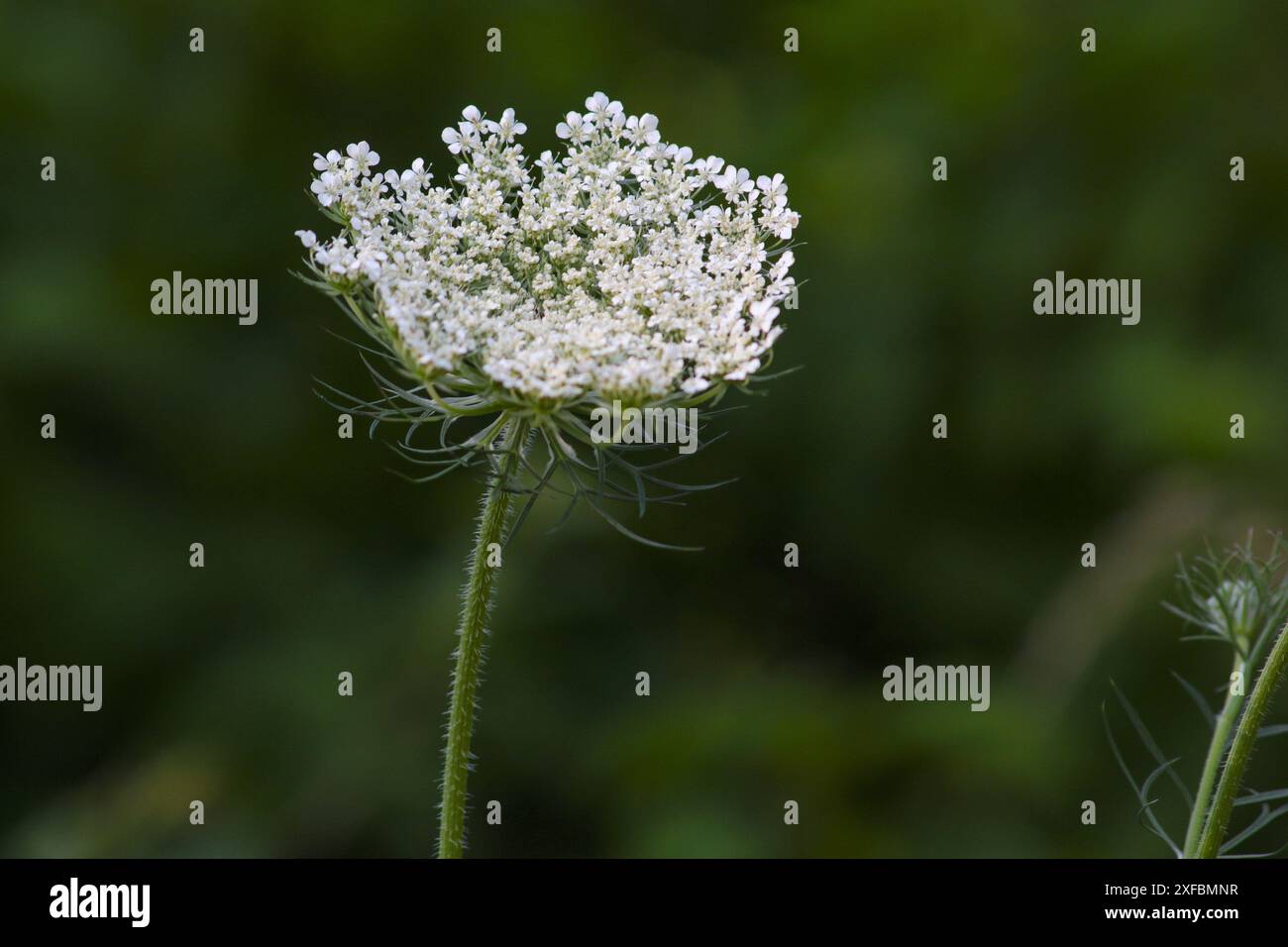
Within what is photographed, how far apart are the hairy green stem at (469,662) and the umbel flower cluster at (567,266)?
0.21 metres

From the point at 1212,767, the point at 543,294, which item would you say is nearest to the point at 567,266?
the point at 543,294

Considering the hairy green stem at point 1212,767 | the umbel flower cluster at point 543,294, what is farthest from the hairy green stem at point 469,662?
the hairy green stem at point 1212,767

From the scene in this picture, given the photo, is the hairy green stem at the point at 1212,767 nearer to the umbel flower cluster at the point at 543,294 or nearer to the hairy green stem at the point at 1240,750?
the hairy green stem at the point at 1240,750

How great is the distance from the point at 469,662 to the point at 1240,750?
65.7 inches

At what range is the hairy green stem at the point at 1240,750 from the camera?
108 inches

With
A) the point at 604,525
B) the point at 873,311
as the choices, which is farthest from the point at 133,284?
the point at 873,311

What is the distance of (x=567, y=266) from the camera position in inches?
121

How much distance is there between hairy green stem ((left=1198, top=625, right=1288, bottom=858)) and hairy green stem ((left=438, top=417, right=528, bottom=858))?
1562 millimetres

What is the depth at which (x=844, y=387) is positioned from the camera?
6648 mm

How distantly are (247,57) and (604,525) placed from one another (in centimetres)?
323

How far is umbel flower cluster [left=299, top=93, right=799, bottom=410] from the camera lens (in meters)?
2.79

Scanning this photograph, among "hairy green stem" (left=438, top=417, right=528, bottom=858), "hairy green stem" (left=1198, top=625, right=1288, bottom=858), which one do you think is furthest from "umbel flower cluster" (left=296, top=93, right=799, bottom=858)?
"hairy green stem" (left=1198, top=625, right=1288, bottom=858)

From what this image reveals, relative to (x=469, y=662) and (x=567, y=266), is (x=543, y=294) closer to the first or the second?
(x=567, y=266)

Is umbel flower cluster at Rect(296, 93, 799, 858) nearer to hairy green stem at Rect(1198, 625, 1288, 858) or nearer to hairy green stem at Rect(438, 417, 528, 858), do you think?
hairy green stem at Rect(438, 417, 528, 858)
